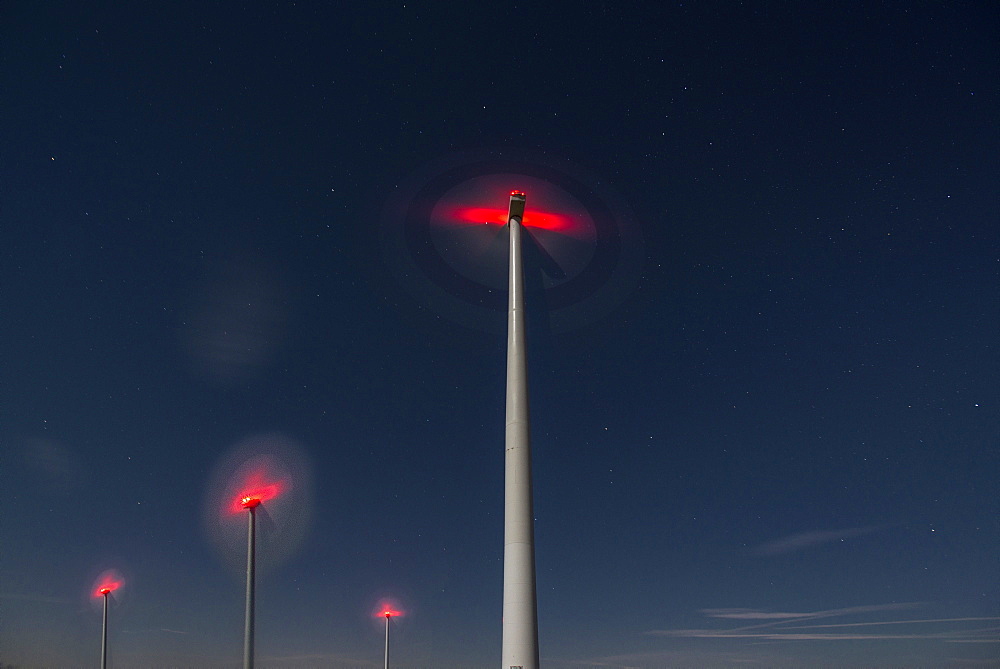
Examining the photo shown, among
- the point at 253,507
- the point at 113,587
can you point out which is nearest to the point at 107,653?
the point at 113,587

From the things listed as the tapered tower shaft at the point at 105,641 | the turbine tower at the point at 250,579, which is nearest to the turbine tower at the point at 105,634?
the tapered tower shaft at the point at 105,641

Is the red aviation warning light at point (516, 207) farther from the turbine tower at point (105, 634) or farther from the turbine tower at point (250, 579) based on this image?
the turbine tower at point (105, 634)

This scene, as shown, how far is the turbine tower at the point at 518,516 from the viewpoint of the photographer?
16.6m

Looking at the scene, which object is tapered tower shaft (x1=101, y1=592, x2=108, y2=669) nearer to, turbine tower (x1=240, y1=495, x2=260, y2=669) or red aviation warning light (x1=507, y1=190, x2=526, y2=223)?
turbine tower (x1=240, y1=495, x2=260, y2=669)

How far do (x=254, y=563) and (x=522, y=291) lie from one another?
15.9 meters

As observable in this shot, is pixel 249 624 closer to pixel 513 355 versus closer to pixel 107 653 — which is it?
pixel 513 355

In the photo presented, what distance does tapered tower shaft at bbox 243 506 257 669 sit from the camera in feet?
90.0

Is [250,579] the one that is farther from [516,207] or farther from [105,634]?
[105,634]

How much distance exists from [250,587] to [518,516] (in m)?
15.2

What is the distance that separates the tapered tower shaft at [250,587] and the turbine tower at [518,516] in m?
14.5

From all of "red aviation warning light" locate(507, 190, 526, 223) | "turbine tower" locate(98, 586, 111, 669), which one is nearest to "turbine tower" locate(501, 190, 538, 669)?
"red aviation warning light" locate(507, 190, 526, 223)

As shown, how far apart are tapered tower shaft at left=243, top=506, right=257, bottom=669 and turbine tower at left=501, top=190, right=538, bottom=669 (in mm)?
14462


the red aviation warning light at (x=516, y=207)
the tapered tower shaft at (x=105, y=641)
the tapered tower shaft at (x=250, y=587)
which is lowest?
the tapered tower shaft at (x=105, y=641)

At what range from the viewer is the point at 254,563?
94.8 feet
